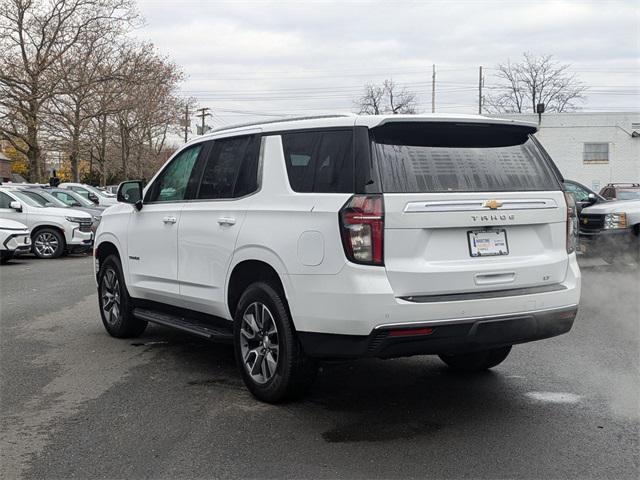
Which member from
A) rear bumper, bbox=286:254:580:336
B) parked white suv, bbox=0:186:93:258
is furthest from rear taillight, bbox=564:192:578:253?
parked white suv, bbox=0:186:93:258

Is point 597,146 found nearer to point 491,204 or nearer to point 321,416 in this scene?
point 491,204

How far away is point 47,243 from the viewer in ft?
59.2

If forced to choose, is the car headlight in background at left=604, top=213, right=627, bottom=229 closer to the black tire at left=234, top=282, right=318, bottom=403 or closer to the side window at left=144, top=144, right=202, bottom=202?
the side window at left=144, top=144, right=202, bottom=202

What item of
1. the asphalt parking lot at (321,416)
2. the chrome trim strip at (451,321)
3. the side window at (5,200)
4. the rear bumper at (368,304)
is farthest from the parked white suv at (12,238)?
the chrome trim strip at (451,321)

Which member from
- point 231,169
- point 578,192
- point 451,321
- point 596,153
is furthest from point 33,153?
point 451,321

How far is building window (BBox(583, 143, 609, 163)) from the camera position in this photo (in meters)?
38.7

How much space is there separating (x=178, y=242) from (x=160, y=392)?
1.30m

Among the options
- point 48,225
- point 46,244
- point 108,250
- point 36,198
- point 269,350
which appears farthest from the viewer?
point 36,198

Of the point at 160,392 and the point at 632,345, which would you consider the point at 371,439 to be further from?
the point at 632,345

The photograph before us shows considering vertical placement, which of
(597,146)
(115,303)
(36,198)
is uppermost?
(597,146)

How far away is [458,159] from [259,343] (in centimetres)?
185

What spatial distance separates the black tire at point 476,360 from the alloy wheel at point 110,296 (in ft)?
11.1

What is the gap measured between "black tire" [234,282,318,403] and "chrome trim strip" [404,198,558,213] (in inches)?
44.4

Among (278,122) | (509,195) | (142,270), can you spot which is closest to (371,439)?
(509,195)
